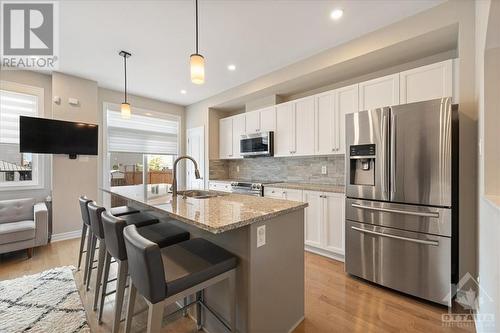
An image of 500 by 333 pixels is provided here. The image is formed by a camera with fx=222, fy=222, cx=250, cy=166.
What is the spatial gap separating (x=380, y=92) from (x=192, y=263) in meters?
2.84

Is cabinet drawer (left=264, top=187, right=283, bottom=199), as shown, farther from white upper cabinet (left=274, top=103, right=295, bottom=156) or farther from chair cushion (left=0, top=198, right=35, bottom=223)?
chair cushion (left=0, top=198, right=35, bottom=223)

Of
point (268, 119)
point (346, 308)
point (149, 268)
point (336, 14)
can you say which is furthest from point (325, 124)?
point (149, 268)

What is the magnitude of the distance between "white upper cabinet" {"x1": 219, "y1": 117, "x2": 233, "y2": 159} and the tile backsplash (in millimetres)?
372

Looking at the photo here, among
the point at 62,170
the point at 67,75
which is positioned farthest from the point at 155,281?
the point at 67,75

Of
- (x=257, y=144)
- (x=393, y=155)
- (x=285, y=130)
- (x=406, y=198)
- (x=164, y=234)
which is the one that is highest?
(x=285, y=130)

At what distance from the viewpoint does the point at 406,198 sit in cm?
216

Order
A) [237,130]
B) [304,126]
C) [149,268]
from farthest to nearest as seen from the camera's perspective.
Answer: [237,130]
[304,126]
[149,268]

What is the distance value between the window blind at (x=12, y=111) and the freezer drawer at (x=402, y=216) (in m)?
5.24

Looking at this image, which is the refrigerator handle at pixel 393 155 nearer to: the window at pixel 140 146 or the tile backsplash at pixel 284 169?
the tile backsplash at pixel 284 169

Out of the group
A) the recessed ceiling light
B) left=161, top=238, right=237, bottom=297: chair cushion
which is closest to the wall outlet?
left=161, top=238, right=237, bottom=297: chair cushion

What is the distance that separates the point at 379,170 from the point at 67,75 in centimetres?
502

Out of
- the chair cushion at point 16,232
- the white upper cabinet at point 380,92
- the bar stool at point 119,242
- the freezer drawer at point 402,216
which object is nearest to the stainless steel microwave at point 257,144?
the white upper cabinet at point 380,92

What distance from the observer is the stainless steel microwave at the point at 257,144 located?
4051 mm

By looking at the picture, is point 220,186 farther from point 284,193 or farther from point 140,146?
point 140,146
